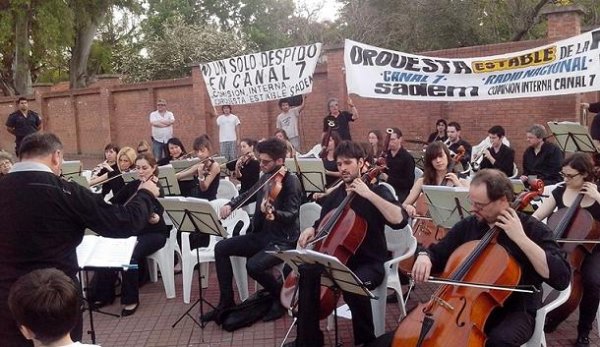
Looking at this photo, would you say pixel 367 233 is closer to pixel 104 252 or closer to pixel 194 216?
pixel 194 216

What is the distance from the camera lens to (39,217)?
125 inches

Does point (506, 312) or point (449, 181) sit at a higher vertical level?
point (449, 181)

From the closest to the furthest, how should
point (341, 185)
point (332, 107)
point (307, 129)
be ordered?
point (341, 185) < point (332, 107) < point (307, 129)

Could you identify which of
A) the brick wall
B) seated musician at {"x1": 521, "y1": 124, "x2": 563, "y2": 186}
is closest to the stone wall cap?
the brick wall

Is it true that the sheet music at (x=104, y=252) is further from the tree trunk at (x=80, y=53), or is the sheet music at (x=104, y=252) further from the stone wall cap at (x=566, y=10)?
the tree trunk at (x=80, y=53)

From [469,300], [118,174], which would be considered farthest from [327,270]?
[118,174]

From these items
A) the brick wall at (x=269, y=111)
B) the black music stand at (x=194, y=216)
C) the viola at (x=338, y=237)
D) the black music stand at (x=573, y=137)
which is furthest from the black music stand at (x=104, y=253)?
the brick wall at (x=269, y=111)

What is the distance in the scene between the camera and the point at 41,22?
20.5 metres

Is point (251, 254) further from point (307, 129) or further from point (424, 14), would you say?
point (424, 14)

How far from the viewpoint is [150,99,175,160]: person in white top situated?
480 inches

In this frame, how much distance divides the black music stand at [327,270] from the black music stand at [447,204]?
3.91 ft

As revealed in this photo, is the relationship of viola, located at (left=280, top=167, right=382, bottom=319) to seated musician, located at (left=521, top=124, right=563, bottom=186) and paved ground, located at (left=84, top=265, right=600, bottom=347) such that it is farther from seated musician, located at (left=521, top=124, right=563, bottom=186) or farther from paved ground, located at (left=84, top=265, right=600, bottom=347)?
seated musician, located at (left=521, top=124, right=563, bottom=186)

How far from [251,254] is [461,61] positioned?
18.5 feet

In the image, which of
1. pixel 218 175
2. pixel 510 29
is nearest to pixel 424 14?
pixel 510 29
